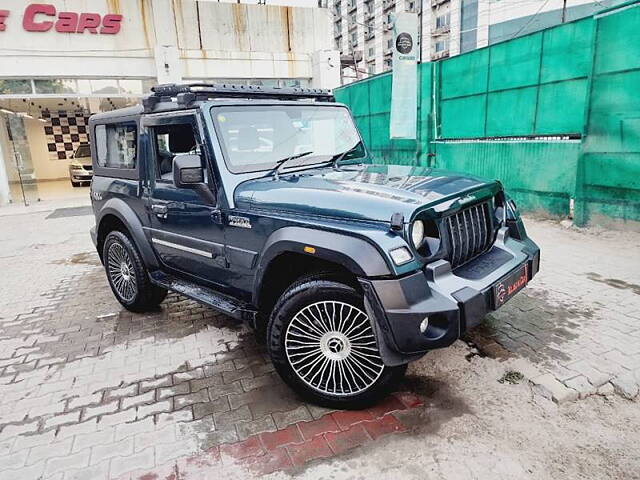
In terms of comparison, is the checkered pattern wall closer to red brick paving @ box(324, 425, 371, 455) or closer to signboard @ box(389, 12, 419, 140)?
signboard @ box(389, 12, 419, 140)

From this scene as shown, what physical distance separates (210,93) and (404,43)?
264 inches

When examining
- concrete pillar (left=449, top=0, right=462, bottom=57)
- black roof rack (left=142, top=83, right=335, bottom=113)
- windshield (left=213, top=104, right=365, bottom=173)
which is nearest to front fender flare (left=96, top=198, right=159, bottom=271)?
black roof rack (left=142, top=83, right=335, bottom=113)

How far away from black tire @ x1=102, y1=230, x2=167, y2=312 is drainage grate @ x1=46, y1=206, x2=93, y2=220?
23.3ft

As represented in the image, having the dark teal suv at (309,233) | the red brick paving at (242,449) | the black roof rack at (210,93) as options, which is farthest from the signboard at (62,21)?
the red brick paving at (242,449)

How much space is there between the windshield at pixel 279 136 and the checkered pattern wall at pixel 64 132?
17632mm

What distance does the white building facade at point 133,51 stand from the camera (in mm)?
11578

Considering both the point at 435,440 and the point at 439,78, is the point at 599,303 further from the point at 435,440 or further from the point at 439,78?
the point at 439,78

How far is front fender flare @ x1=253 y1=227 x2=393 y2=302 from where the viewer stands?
92.4 inches

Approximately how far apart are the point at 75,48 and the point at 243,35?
4.69m

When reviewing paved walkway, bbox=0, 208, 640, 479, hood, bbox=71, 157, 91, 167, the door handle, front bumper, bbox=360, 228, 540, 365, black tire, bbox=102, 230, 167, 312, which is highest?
the door handle

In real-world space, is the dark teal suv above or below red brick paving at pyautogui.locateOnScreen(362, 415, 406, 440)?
above

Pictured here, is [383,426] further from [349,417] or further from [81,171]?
[81,171]

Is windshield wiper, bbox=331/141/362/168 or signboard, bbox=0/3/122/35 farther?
signboard, bbox=0/3/122/35

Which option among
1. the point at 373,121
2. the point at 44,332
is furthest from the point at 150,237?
the point at 373,121
